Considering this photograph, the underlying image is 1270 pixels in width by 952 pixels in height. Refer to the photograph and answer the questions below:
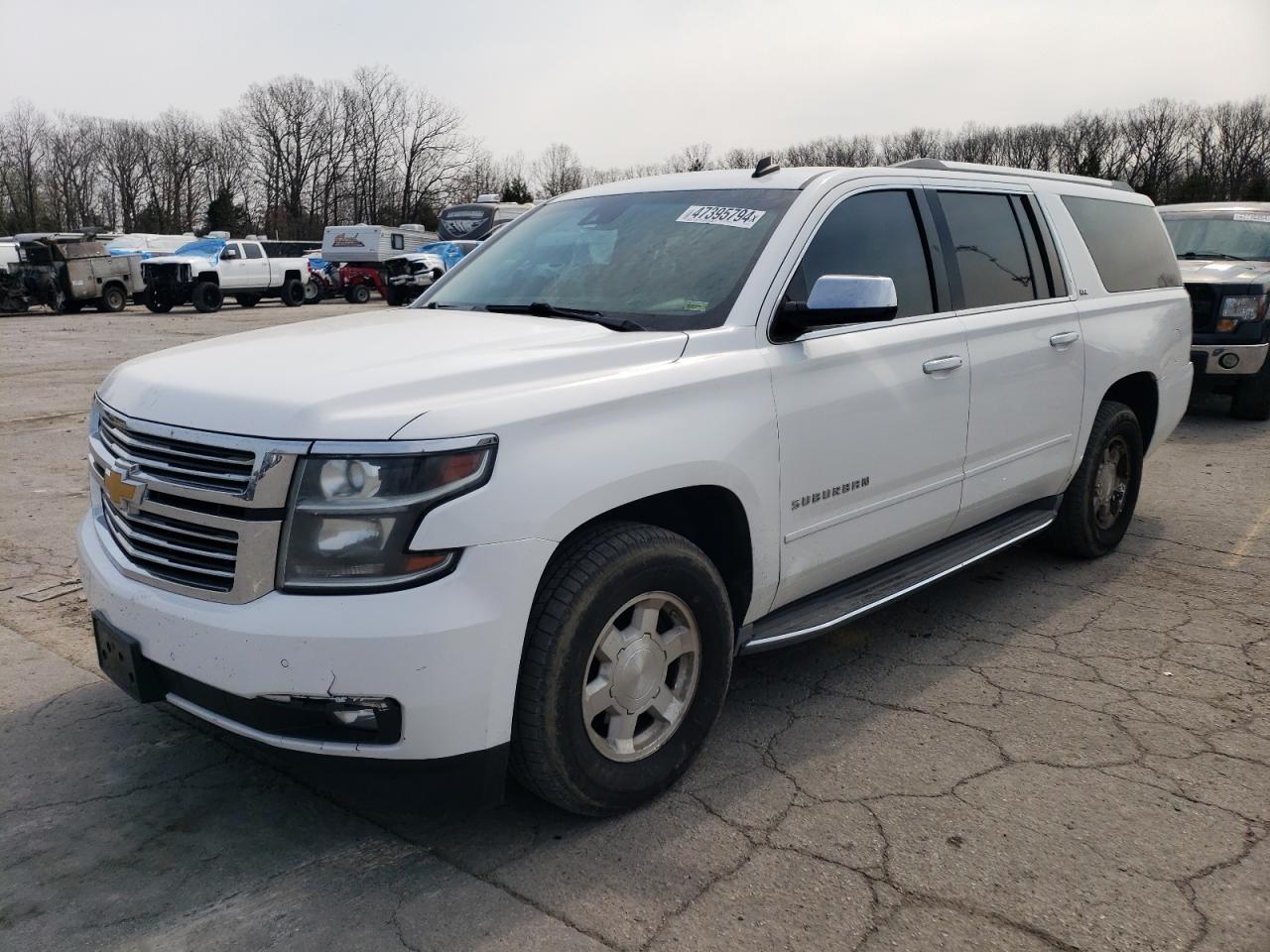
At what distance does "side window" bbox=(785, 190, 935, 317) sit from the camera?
352 cm

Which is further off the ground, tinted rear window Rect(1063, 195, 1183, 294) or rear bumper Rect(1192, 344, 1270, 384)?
tinted rear window Rect(1063, 195, 1183, 294)

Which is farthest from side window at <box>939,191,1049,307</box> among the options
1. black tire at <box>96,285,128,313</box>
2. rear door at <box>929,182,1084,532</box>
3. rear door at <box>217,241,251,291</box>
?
black tire at <box>96,285,128,313</box>

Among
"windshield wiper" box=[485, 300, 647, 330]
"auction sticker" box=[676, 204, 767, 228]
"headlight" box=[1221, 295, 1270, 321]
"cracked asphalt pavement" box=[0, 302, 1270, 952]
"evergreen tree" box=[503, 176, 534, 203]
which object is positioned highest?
"evergreen tree" box=[503, 176, 534, 203]

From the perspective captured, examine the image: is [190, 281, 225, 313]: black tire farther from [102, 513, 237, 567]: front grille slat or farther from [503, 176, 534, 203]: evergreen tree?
[503, 176, 534, 203]: evergreen tree

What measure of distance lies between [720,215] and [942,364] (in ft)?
3.20

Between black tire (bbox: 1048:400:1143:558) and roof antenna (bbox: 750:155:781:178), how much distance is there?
2.16 meters

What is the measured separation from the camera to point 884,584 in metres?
3.77

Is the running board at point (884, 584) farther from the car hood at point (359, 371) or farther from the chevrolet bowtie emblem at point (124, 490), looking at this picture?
the chevrolet bowtie emblem at point (124, 490)

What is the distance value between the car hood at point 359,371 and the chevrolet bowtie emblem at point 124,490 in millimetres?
167

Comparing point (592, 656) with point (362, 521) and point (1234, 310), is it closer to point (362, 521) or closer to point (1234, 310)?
point (362, 521)

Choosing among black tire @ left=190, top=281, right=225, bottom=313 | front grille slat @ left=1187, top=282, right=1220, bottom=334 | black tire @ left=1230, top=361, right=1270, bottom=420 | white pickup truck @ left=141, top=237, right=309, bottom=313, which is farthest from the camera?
black tire @ left=190, top=281, right=225, bottom=313

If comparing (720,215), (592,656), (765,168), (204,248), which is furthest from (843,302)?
(204,248)

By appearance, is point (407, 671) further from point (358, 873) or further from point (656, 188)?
point (656, 188)

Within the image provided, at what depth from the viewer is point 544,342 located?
3.04 metres
